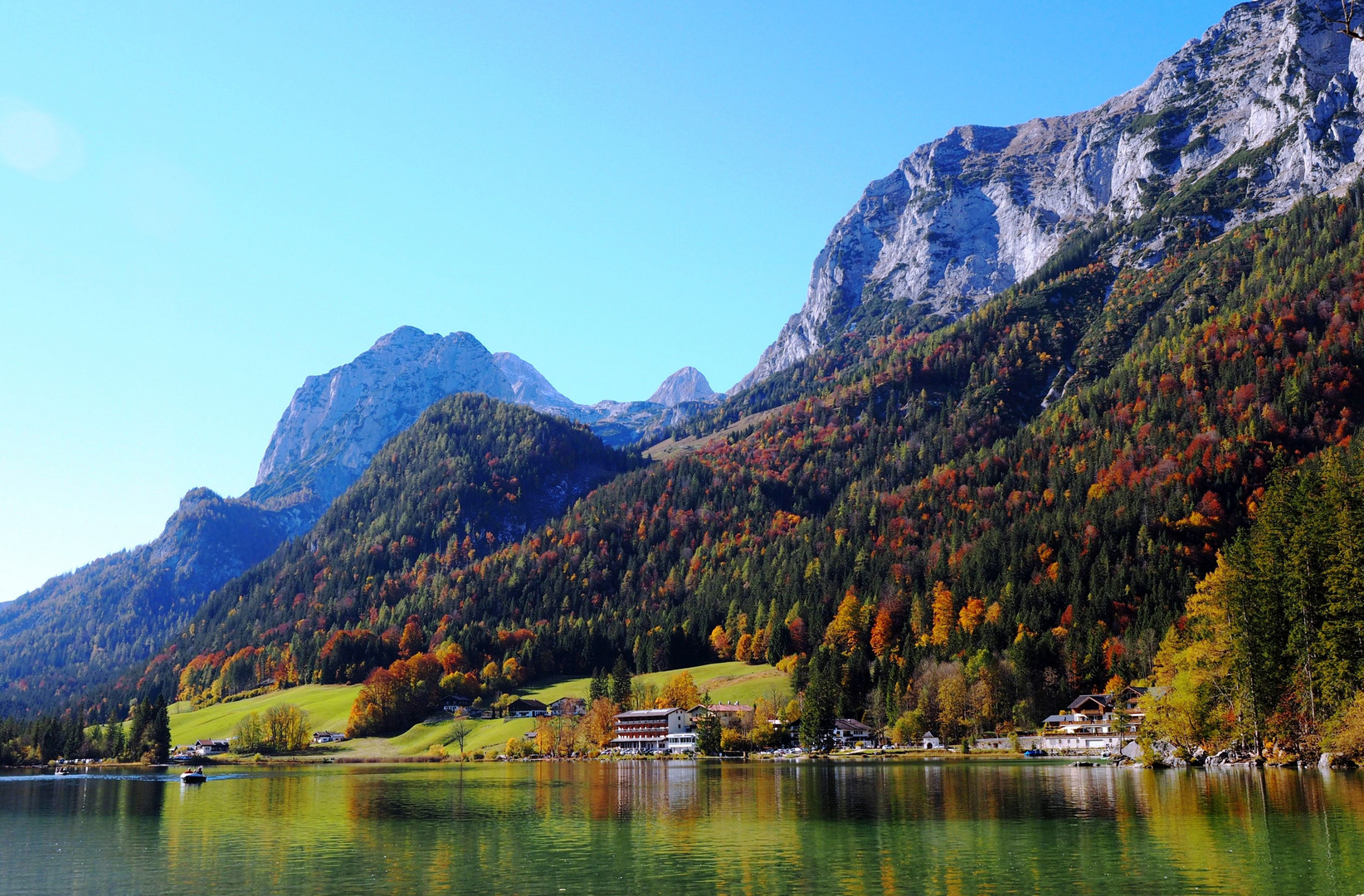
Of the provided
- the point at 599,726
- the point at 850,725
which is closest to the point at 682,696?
the point at 599,726

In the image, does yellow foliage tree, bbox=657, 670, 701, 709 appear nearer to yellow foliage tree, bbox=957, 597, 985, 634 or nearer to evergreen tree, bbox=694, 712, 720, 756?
evergreen tree, bbox=694, 712, 720, 756

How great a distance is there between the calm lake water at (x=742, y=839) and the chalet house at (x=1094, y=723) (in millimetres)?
53183

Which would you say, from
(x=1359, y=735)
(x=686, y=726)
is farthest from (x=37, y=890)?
(x=686, y=726)

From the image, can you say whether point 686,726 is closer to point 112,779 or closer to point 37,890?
point 112,779

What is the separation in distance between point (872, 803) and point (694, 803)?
14196 millimetres

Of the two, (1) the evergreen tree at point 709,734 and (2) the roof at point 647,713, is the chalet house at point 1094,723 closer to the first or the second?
(1) the evergreen tree at point 709,734

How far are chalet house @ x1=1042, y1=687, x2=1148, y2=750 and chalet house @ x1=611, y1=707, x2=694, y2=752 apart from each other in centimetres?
6529

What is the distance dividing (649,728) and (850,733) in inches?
1564

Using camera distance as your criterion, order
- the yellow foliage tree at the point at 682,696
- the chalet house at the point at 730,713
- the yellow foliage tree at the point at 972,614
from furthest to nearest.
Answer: the yellow foliage tree at the point at 682,696 < the yellow foliage tree at the point at 972,614 < the chalet house at the point at 730,713

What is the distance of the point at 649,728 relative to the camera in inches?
7333

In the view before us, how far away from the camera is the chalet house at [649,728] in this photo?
7215 inches

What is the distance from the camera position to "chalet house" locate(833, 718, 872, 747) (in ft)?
543

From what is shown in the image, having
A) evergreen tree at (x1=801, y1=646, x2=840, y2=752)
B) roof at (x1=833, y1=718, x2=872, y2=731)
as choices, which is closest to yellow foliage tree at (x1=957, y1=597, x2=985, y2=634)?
roof at (x1=833, y1=718, x2=872, y2=731)

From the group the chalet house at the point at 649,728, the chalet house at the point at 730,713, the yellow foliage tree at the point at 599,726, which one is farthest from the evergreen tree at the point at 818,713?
the yellow foliage tree at the point at 599,726
